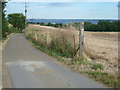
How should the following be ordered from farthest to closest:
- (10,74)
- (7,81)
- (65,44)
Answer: (65,44)
(10,74)
(7,81)

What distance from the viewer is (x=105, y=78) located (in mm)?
8961

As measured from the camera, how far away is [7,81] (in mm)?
9180

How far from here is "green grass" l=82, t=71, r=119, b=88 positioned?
829 centimetres

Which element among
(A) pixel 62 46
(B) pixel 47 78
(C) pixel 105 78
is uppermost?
(A) pixel 62 46

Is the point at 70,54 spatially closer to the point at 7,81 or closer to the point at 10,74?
the point at 10,74

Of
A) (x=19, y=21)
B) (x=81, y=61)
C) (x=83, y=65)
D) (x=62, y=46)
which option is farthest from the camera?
(x=19, y=21)

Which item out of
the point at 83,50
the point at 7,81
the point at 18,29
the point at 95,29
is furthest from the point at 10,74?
the point at 18,29

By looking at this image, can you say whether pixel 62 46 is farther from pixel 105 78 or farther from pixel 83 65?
pixel 105 78

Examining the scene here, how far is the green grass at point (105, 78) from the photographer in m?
8.29

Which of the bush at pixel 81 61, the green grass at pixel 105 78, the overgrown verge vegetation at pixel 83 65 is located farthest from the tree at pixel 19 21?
the green grass at pixel 105 78

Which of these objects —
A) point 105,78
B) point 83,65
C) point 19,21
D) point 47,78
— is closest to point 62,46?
point 83,65

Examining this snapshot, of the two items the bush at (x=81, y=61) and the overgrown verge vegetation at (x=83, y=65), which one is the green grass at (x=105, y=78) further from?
the bush at (x=81, y=61)

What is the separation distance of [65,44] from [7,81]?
7145 millimetres

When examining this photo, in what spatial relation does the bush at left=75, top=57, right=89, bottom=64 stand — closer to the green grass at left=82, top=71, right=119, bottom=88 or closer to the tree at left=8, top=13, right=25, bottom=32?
the green grass at left=82, top=71, right=119, bottom=88
